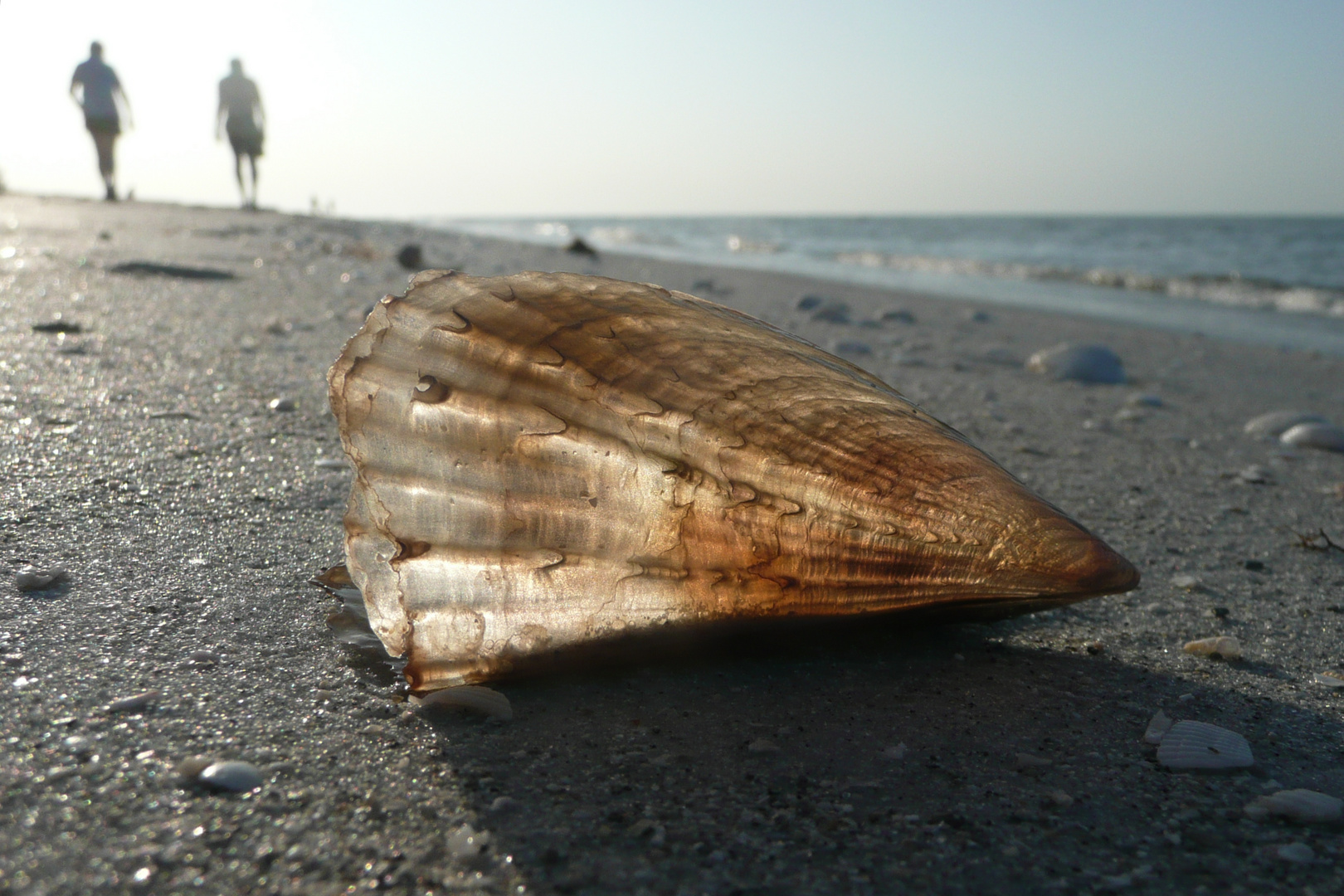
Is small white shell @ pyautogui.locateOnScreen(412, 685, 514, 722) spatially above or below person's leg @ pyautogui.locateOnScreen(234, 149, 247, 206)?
below

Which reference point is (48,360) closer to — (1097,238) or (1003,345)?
(1003,345)

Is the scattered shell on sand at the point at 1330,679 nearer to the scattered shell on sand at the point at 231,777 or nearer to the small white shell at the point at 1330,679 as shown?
the small white shell at the point at 1330,679

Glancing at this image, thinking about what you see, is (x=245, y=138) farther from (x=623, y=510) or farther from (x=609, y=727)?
(x=609, y=727)

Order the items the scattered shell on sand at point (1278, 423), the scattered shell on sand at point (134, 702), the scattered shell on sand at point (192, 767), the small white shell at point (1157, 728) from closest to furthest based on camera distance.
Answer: the scattered shell on sand at point (192, 767), the scattered shell on sand at point (134, 702), the small white shell at point (1157, 728), the scattered shell on sand at point (1278, 423)

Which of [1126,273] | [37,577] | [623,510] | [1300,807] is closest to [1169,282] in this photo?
[1126,273]

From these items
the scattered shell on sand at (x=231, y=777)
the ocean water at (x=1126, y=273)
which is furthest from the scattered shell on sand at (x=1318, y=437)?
the ocean water at (x=1126, y=273)

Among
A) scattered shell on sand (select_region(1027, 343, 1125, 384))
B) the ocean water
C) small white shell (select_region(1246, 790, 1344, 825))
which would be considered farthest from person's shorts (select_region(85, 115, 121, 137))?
small white shell (select_region(1246, 790, 1344, 825))

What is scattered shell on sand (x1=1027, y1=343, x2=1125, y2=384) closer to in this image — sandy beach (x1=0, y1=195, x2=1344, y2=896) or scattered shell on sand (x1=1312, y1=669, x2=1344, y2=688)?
sandy beach (x1=0, y1=195, x2=1344, y2=896)
